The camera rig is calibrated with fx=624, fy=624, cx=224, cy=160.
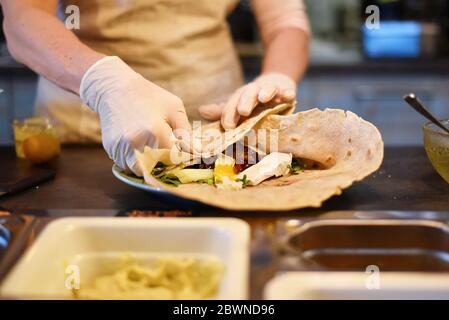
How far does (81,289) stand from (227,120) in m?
0.55

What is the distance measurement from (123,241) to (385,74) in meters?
2.07

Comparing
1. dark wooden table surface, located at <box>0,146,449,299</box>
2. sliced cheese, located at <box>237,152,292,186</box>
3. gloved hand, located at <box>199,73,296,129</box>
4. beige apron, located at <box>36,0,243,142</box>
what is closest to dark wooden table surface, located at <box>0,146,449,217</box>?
dark wooden table surface, located at <box>0,146,449,299</box>

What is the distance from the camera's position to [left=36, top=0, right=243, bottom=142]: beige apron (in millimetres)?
1649

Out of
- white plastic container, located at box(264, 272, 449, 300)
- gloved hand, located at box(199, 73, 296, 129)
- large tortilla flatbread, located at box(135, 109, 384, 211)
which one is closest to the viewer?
white plastic container, located at box(264, 272, 449, 300)

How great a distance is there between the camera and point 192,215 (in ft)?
3.18

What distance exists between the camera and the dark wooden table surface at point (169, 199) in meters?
1.02

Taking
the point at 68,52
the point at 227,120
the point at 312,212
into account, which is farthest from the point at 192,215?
the point at 68,52

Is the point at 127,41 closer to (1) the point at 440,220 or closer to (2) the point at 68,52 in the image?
(2) the point at 68,52

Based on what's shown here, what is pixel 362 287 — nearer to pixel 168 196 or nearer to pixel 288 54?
pixel 168 196

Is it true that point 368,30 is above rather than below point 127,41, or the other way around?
below

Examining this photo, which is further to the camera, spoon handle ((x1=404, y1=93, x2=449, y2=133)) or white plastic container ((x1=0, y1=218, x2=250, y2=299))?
spoon handle ((x1=404, y1=93, x2=449, y2=133))

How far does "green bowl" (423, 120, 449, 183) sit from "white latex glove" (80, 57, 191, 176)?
1.43ft

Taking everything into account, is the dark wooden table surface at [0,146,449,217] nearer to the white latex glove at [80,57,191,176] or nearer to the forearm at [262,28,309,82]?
the white latex glove at [80,57,191,176]

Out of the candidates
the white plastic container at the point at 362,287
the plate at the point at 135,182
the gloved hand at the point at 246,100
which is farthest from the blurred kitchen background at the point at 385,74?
the white plastic container at the point at 362,287
